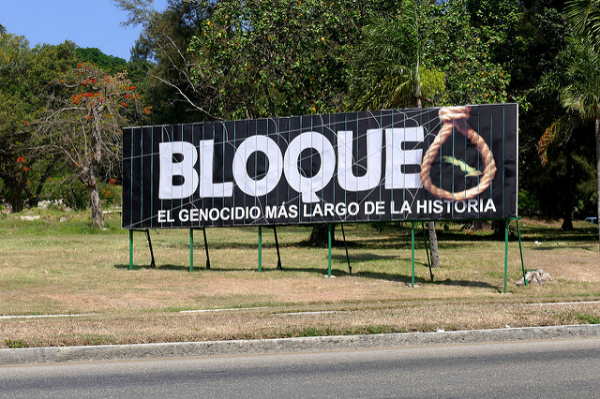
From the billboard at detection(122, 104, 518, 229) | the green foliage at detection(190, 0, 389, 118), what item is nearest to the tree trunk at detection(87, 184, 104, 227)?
the green foliage at detection(190, 0, 389, 118)

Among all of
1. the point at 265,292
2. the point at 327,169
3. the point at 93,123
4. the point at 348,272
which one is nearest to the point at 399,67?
the point at 327,169

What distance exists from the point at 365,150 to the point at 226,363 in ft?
35.4

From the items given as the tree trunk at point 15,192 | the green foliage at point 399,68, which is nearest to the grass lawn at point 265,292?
the green foliage at point 399,68

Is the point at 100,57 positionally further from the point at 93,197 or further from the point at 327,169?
the point at 327,169

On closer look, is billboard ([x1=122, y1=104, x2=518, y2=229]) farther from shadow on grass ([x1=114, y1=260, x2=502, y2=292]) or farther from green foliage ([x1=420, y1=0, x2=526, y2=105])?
green foliage ([x1=420, y1=0, x2=526, y2=105])

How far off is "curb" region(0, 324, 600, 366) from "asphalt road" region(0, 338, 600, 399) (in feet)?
0.78

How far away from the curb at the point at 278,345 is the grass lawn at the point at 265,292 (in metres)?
0.35

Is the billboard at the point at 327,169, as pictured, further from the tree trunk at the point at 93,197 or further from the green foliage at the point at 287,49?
the tree trunk at the point at 93,197

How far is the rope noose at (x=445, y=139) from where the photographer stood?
1739cm

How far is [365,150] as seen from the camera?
18656 millimetres

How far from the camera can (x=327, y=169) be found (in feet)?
62.5

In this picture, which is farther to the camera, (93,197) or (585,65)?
(93,197)

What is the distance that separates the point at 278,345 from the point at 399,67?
13.2 m

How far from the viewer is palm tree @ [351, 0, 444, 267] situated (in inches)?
830
